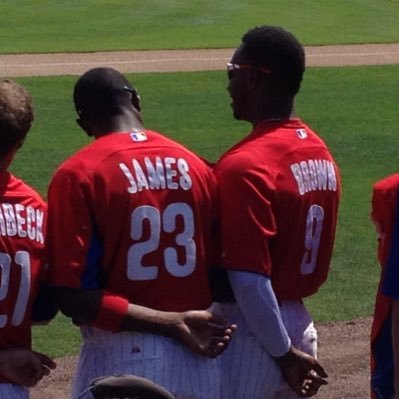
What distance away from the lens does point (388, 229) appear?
3783mm

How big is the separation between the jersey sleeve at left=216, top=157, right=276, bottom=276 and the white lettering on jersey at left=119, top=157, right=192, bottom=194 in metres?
0.15

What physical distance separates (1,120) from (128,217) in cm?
49

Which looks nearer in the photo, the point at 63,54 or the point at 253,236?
the point at 253,236

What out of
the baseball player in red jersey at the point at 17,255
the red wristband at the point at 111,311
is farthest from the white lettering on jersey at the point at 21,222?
the red wristband at the point at 111,311

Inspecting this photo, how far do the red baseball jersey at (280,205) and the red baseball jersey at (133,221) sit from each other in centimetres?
9

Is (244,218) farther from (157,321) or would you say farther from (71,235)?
(71,235)

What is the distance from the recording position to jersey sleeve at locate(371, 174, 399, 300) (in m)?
3.70

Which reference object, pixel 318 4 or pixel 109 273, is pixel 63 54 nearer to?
pixel 318 4

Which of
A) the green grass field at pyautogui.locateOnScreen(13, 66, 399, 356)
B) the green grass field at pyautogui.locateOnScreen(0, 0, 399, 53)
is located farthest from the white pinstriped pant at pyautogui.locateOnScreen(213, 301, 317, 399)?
the green grass field at pyautogui.locateOnScreen(0, 0, 399, 53)

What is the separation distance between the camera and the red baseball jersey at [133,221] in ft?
12.0

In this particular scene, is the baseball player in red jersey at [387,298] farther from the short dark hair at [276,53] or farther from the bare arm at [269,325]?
the short dark hair at [276,53]

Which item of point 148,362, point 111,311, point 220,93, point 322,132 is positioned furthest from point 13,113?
point 220,93

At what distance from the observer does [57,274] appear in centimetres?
370

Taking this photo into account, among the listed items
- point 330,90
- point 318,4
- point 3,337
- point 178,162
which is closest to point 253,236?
point 178,162
